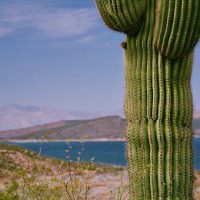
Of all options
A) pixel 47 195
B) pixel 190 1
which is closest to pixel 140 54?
pixel 190 1

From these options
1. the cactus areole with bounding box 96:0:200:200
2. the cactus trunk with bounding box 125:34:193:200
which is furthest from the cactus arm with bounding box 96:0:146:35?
the cactus trunk with bounding box 125:34:193:200

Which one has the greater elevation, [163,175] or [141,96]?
[141,96]

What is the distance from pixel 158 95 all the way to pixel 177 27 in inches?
30.9

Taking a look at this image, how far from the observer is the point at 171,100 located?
659cm

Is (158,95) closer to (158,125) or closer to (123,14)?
(158,125)

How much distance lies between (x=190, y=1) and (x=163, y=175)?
1.94 meters

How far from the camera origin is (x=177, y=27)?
6414mm

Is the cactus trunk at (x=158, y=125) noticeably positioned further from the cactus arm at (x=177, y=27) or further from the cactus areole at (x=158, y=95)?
the cactus arm at (x=177, y=27)

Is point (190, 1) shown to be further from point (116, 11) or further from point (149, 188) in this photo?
point (149, 188)

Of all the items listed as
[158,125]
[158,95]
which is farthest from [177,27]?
[158,125]

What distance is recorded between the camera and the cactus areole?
21.5ft

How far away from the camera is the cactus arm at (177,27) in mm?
6345

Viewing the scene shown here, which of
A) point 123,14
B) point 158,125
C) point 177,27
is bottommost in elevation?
point 158,125

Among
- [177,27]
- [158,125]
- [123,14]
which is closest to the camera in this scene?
[177,27]
